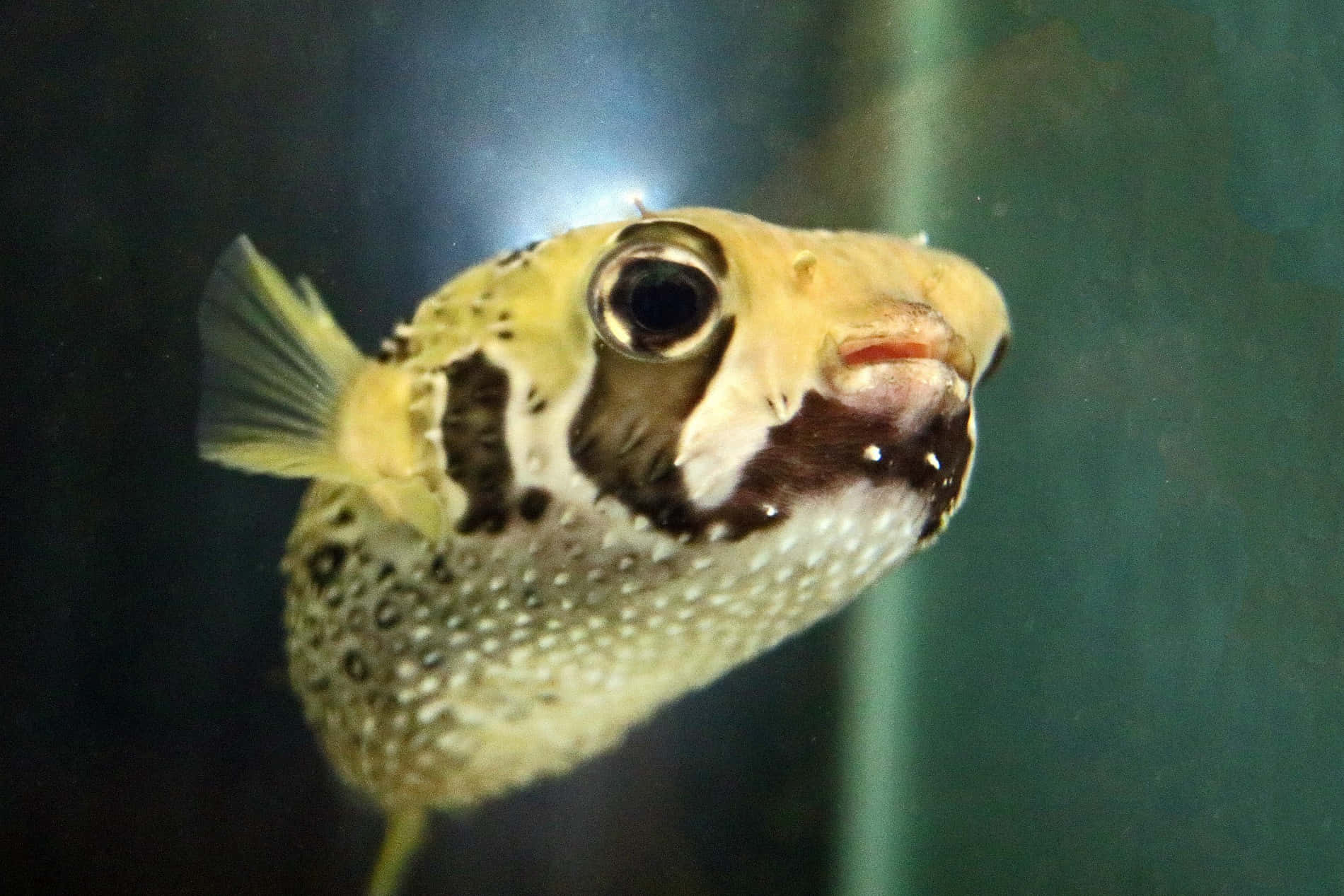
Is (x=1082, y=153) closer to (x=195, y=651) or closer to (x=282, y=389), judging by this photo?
(x=282, y=389)

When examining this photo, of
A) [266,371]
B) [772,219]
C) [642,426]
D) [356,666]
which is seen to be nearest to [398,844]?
[356,666]

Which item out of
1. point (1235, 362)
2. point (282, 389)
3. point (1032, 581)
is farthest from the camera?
point (1032, 581)

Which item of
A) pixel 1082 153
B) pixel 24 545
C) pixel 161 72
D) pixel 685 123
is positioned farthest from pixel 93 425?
pixel 1082 153

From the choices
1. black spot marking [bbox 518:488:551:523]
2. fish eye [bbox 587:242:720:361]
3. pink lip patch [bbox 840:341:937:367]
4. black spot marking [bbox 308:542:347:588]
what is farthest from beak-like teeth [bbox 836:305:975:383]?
black spot marking [bbox 308:542:347:588]

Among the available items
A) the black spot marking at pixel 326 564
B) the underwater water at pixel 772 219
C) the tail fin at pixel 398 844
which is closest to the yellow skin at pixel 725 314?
the black spot marking at pixel 326 564

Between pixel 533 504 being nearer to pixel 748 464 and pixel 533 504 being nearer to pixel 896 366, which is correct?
pixel 748 464

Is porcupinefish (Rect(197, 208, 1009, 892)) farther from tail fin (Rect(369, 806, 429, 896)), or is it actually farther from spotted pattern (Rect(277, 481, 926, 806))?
tail fin (Rect(369, 806, 429, 896))

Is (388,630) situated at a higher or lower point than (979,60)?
lower

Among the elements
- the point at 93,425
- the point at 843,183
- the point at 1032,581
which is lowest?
the point at 93,425
